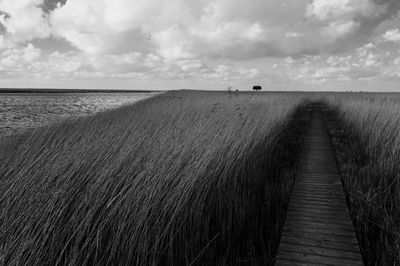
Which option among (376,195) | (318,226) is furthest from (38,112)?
(376,195)

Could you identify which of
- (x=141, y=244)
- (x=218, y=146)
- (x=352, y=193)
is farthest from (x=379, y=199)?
(x=141, y=244)

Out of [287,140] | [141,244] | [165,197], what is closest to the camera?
[141,244]

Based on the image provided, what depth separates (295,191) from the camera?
392 centimetres

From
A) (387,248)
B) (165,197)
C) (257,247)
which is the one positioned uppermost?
(165,197)

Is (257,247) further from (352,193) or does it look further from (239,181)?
(352,193)

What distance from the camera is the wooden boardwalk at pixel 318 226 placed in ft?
7.68

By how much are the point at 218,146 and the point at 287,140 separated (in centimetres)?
419

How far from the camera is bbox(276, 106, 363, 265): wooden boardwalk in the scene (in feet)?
7.68

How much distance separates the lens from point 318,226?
287cm

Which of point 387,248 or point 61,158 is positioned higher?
point 61,158

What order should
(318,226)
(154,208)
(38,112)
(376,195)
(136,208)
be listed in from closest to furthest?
(136,208) < (154,208) < (318,226) < (376,195) < (38,112)

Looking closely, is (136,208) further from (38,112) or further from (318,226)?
(38,112)

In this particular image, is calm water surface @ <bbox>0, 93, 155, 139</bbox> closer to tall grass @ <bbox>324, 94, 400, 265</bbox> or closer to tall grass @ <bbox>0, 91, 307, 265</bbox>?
tall grass @ <bbox>0, 91, 307, 265</bbox>

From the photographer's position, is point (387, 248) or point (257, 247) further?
point (257, 247)
